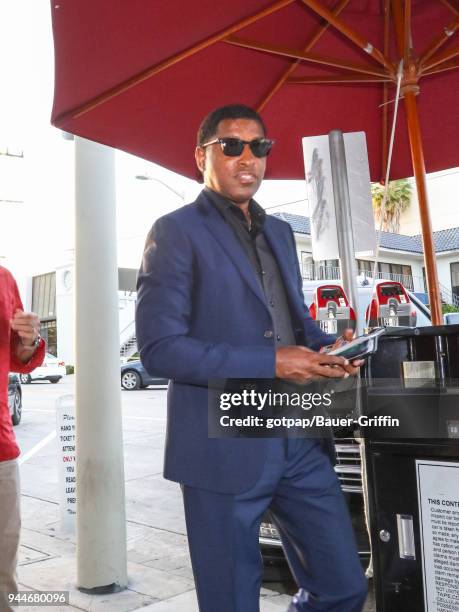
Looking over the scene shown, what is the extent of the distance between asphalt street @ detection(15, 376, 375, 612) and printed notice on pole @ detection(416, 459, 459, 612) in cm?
162

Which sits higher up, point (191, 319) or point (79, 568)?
point (191, 319)

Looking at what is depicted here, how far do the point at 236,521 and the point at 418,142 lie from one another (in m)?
3.00

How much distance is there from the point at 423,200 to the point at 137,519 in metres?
3.74

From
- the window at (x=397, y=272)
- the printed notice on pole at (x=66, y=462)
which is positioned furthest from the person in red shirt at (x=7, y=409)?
the window at (x=397, y=272)

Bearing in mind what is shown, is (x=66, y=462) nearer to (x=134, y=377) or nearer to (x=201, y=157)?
(x=201, y=157)

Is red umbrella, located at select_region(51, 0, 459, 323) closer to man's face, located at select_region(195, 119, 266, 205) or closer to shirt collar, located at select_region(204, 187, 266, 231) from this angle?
man's face, located at select_region(195, 119, 266, 205)

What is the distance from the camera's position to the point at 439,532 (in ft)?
7.02

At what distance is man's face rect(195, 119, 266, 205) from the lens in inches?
88.4

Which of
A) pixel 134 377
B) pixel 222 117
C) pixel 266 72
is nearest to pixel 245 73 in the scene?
pixel 266 72

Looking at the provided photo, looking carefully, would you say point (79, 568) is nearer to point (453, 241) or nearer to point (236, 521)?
point (236, 521)

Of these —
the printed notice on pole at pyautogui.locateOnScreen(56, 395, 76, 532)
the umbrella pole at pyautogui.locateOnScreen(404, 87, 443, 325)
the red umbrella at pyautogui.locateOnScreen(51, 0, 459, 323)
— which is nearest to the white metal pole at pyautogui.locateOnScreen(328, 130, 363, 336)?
the red umbrella at pyautogui.locateOnScreen(51, 0, 459, 323)

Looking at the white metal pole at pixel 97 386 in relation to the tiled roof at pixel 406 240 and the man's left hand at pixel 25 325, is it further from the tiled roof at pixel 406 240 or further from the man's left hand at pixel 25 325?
the tiled roof at pixel 406 240

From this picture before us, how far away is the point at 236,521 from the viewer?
1.86 m

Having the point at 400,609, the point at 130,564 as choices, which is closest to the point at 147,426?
the point at 130,564
